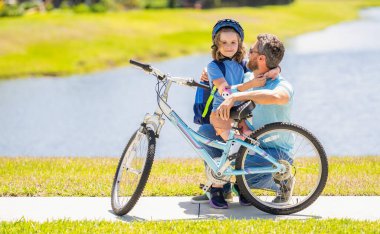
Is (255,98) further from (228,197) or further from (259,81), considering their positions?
(228,197)

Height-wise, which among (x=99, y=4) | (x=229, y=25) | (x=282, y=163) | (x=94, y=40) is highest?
(x=229, y=25)

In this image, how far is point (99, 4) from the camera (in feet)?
234

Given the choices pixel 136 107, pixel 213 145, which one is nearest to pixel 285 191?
pixel 213 145

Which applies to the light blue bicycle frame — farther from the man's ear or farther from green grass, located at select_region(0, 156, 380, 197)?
green grass, located at select_region(0, 156, 380, 197)

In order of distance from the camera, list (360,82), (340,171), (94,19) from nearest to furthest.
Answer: (340,171), (360,82), (94,19)

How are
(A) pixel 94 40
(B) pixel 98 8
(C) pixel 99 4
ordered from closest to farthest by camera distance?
(A) pixel 94 40
(B) pixel 98 8
(C) pixel 99 4

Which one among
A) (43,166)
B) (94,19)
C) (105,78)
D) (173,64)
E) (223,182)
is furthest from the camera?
(94,19)

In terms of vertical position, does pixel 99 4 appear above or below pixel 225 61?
below

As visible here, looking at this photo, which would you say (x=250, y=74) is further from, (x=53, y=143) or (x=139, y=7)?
(x=139, y=7)

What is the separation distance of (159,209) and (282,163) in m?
1.35

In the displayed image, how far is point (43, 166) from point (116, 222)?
13.2 ft

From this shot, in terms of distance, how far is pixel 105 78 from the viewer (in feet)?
119

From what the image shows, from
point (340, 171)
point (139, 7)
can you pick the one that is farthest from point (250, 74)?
point (139, 7)

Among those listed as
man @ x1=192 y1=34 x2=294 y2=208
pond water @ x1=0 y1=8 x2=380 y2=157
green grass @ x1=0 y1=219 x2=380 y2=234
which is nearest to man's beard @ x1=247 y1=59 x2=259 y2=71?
man @ x1=192 y1=34 x2=294 y2=208
